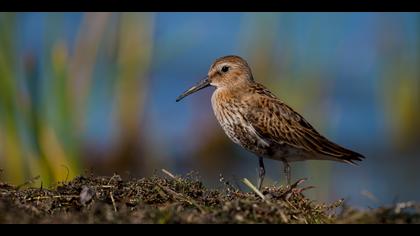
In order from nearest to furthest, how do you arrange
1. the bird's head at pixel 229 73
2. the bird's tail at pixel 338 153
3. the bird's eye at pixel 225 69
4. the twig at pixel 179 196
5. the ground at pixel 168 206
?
1. the ground at pixel 168 206
2. the twig at pixel 179 196
3. the bird's tail at pixel 338 153
4. the bird's head at pixel 229 73
5. the bird's eye at pixel 225 69

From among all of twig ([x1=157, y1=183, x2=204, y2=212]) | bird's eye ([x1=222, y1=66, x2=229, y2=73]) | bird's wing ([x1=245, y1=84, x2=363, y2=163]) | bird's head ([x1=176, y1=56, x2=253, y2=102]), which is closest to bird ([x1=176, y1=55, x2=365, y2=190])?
bird's wing ([x1=245, y1=84, x2=363, y2=163])

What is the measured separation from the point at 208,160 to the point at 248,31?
2.69 meters

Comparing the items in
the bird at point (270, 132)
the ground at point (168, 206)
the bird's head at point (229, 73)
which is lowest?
the ground at point (168, 206)

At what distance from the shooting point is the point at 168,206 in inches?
188

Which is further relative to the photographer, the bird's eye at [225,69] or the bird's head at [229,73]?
the bird's eye at [225,69]

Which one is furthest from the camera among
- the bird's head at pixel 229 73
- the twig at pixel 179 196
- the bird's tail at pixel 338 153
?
the bird's head at pixel 229 73

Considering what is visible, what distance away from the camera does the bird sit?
7211 mm

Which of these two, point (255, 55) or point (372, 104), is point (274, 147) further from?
point (372, 104)

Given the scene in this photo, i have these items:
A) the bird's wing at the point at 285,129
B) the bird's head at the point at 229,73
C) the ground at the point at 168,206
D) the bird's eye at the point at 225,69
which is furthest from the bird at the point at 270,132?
the ground at the point at 168,206

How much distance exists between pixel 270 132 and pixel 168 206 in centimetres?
258

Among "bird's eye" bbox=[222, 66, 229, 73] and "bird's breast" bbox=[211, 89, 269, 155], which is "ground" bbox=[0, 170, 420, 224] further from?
"bird's eye" bbox=[222, 66, 229, 73]

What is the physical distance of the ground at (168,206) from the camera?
4191 millimetres

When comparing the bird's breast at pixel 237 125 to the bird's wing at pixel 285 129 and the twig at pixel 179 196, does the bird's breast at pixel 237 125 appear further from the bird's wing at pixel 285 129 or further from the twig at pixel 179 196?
the twig at pixel 179 196

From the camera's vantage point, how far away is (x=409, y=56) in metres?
12.3
